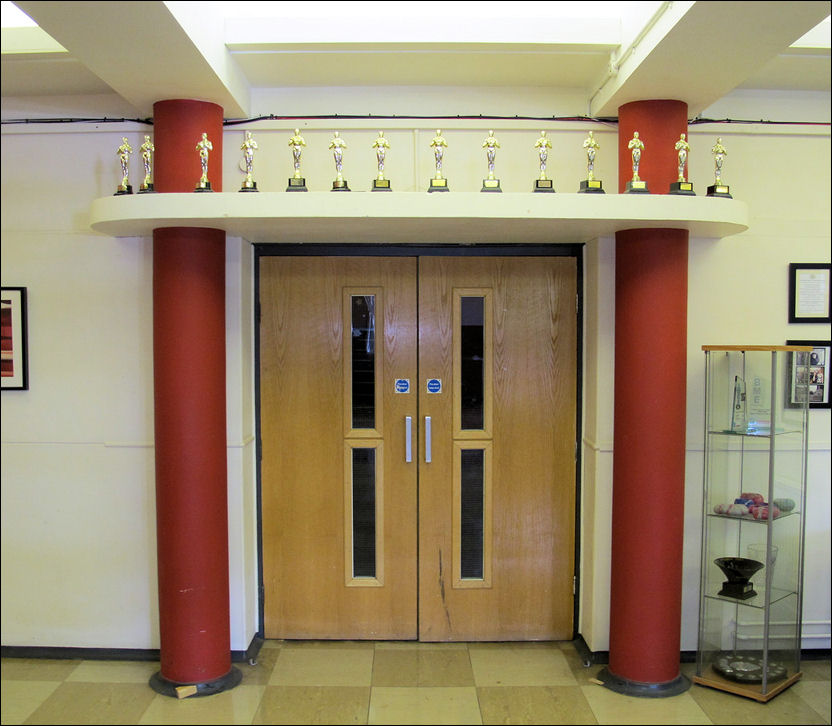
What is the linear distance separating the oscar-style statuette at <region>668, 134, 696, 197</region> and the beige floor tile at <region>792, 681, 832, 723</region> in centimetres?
227

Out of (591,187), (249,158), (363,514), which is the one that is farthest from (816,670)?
(249,158)

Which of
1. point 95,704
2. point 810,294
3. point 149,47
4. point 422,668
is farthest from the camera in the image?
point 810,294

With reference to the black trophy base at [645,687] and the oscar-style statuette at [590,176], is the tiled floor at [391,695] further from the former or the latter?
the oscar-style statuette at [590,176]

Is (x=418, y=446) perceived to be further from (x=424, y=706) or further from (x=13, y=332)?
(x=13, y=332)

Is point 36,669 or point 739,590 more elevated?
point 739,590

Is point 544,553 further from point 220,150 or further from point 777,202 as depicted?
point 220,150

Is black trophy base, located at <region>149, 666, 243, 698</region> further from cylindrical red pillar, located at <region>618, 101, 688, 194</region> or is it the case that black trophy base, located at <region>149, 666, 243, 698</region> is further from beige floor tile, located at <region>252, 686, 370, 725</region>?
cylindrical red pillar, located at <region>618, 101, 688, 194</region>

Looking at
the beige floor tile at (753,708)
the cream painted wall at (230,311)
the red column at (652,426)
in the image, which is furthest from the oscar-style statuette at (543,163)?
the beige floor tile at (753,708)

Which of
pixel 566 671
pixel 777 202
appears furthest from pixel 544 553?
pixel 777 202

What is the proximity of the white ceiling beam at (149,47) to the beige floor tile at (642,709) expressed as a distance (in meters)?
3.11

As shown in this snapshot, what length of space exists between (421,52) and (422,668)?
2824mm

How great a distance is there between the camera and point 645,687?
339cm

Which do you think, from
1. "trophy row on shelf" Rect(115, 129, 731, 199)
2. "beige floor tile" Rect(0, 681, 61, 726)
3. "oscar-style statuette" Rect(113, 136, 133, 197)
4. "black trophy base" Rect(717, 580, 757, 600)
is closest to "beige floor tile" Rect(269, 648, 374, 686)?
"beige floor tile" Rect(0, 681, 61, 726)

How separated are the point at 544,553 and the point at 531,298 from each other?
4.29 ft
